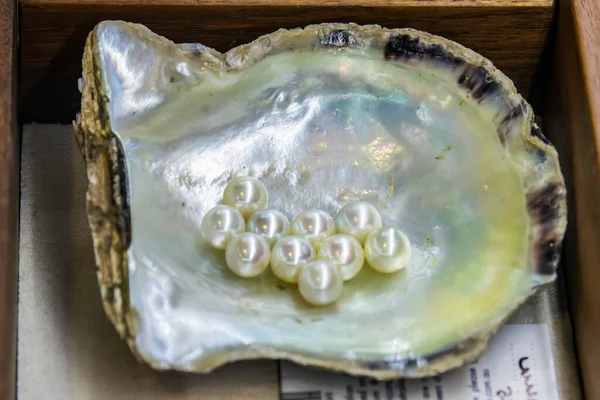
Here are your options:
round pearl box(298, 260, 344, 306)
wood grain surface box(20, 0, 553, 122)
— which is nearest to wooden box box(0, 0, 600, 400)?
wood grain surface box(20, 0, 553, 122)

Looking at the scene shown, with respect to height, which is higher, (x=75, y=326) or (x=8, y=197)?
(x=8, y=197)

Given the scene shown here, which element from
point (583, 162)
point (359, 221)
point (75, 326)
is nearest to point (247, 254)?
point (359, 221)

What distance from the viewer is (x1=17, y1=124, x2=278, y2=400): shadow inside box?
2.96 ft

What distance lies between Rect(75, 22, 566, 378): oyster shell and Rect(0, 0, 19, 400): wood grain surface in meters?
0.09

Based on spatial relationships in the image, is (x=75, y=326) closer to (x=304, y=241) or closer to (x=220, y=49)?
(x=304, y=241)

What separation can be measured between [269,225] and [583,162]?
0.42 m

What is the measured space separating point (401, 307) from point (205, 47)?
44 cm

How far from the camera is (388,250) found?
91cm

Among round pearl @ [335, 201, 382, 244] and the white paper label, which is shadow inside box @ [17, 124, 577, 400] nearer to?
the white paper label

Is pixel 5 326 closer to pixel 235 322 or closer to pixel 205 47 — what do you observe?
pixel 235 322

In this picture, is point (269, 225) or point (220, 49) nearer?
point (269, 225)

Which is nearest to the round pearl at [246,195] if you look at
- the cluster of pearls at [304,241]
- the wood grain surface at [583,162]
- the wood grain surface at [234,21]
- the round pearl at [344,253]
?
the cluster of pearls at [304,241]

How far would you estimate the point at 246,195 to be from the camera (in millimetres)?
944

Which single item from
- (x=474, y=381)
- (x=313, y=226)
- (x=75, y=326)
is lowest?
(x=474, y=381)
